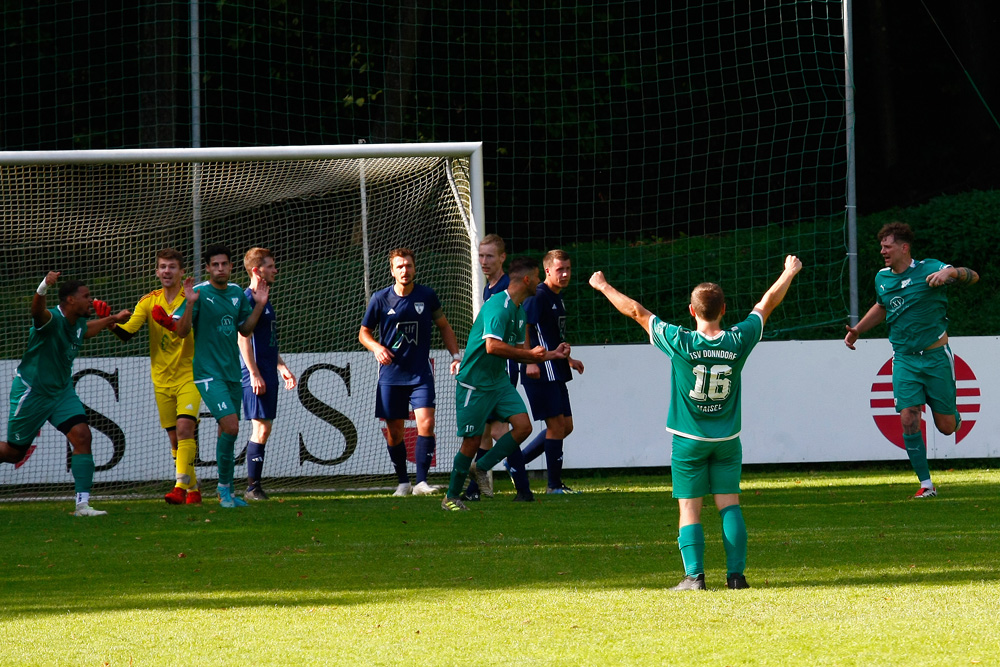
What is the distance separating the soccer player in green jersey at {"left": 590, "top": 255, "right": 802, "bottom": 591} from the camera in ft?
17.3

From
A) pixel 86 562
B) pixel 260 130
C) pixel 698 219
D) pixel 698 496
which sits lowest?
pixel 86 562

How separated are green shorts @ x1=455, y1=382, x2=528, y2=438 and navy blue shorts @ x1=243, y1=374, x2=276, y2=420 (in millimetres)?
2026

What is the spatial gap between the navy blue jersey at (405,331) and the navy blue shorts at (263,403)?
91cm

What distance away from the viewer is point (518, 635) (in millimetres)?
4352

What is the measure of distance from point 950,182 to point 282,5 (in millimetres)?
11287

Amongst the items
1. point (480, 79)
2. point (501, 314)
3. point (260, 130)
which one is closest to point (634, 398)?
point (501, 314)

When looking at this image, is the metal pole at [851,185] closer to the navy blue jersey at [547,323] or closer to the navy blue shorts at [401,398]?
the navy blue jersey at [547,323]

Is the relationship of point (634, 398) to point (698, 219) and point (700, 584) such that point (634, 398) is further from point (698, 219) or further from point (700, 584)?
point (700, 584)

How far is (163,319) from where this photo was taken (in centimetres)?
929

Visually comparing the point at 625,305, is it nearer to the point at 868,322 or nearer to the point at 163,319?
the point at 868,322

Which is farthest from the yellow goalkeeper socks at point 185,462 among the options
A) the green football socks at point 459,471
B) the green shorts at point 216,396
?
the green football socks at point 459,471

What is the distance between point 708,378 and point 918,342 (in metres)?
4.71

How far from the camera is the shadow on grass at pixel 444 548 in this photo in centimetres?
548

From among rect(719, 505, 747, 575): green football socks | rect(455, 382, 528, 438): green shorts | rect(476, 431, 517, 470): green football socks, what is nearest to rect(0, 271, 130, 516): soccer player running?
rect(455, 382, 528, 438): green shorts
